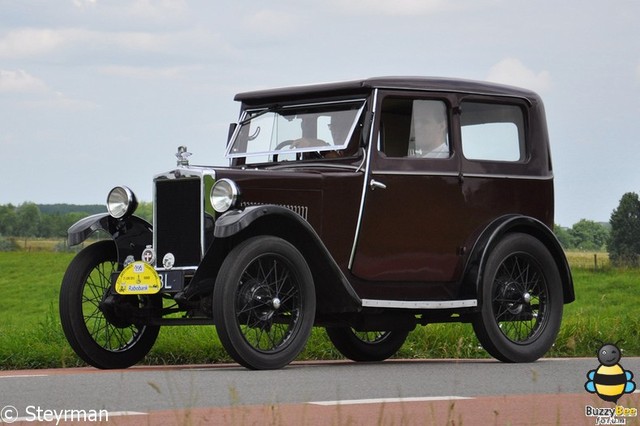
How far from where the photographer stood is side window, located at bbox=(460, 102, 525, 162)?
37.3 feet

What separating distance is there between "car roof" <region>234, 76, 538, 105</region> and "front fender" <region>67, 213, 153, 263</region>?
1.90 metres

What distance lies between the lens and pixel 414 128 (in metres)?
11.0

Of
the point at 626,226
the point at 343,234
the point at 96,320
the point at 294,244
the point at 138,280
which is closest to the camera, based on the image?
the point at 138,280

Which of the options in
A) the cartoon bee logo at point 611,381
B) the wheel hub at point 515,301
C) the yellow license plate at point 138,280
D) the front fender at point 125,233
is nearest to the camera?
the cartoon bee logo at point 611,381

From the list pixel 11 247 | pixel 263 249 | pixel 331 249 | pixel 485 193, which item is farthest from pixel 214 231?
pixel 11 247

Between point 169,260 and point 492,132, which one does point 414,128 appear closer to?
point 492,132

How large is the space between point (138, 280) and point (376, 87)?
→ 2.76 metres

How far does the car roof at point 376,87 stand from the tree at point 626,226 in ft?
221

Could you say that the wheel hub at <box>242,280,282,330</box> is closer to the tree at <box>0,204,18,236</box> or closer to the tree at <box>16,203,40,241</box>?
the tree at <box>16,203,40,241</box>

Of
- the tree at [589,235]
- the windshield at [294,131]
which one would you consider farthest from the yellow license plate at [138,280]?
the tree at [589,235]

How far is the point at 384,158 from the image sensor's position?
34.7 feet

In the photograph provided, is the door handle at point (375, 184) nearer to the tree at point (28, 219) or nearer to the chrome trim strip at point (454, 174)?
the chrome trim strip at point (454, 174)

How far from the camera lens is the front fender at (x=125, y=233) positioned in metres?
10.4

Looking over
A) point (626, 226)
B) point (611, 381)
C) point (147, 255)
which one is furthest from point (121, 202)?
point (626, 226)
